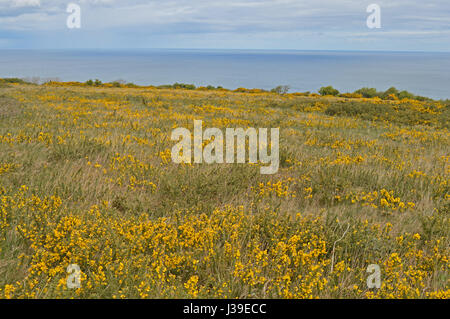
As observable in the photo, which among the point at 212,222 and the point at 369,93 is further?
the point at 369,93

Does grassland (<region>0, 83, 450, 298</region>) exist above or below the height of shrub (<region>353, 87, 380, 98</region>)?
below

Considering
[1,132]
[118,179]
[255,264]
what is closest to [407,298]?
[255,264]

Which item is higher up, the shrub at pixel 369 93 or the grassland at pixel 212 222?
the shrub at pixel 369 93

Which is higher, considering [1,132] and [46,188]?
[1,132]

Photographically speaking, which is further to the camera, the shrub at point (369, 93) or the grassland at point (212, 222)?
the shrub at point (369, 93)

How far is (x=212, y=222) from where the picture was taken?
3873mm

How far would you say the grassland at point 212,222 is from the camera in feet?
9.36

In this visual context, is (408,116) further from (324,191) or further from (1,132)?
(1,132)

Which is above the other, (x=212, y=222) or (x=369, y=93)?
(x=369, y=93)

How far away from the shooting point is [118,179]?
5.25 m

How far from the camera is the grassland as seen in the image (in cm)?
285

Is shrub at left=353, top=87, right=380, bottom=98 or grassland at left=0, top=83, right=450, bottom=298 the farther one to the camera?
shrub at left=353, top=87, right=380, bottom=98

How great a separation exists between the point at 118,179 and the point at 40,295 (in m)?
2.80
